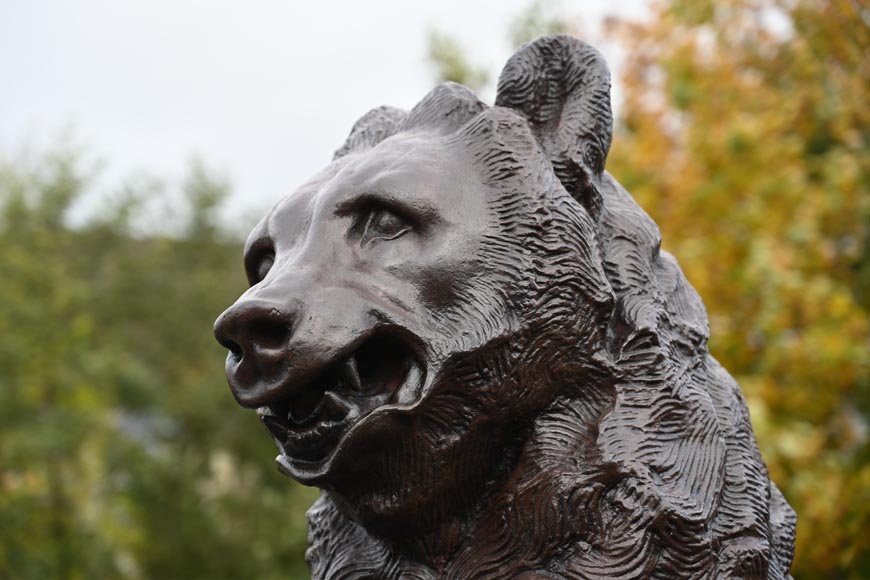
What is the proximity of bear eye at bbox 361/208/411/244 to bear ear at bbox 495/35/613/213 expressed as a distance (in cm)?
35

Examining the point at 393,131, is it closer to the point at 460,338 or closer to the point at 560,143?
the point at 560,143

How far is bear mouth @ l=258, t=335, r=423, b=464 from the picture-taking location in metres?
1.76

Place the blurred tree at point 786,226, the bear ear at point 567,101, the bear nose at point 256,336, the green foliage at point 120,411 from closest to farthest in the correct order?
the bear nose at point 256,336
the bear ear at point 567,101
the blurred tree at point 786,226
the green foliage at point 120,411

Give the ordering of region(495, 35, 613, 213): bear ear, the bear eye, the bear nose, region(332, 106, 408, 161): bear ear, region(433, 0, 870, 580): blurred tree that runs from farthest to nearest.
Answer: region(433, 0, 870, 580): blurred tree → region(332, 106, 408, 161): bear ear → region(495, 35, 613, 213): bear ear → the bear eye → the bear nose

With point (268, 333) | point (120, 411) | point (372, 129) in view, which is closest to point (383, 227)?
point (268, 333)

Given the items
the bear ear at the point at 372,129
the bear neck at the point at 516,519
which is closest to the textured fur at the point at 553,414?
the bear neck at the point at 516,519

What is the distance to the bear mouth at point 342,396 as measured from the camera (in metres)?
1.76

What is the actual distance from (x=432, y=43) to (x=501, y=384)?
8.01m

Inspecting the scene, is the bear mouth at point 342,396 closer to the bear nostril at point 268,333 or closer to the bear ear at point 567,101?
the bear nostril at point 268,333

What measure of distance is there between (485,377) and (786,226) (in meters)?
5.00

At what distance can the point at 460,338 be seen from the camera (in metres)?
1.77

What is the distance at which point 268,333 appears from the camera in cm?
173

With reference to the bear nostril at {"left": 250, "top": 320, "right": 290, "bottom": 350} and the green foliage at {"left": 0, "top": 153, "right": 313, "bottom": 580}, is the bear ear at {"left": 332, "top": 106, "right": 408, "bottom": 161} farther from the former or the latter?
the green foliage at {"left": 0, "top": 153, "right": 313, "bottom": 580}

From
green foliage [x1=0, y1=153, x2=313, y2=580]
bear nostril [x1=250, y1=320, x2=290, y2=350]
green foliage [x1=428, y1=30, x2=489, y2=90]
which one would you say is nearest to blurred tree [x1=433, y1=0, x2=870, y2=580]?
green foliage [x1=428, y1=30, x2=489, y2=90]
